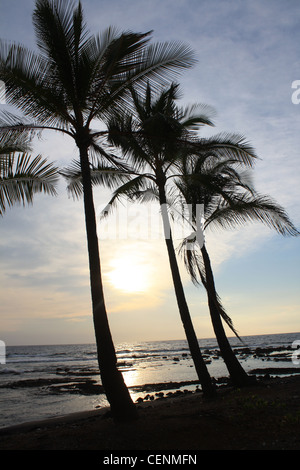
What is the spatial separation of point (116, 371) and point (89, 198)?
4.04m

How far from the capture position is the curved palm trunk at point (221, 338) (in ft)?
37.1

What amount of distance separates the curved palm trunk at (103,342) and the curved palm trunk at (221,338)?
15.8ft

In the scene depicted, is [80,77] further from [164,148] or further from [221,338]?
[221,338]

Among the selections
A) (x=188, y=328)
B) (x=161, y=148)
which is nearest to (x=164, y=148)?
(x=161, y=148)

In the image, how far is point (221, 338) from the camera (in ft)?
38.4

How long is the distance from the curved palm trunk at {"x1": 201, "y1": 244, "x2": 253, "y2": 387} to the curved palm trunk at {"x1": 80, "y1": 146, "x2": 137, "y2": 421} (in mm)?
4807

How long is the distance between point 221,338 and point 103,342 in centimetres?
600

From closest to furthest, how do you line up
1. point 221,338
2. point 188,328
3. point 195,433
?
point 195,433 < point 188,328 < point 221,338

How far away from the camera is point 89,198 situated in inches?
319

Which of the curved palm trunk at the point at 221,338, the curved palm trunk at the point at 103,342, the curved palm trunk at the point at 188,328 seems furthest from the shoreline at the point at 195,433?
the curved palm trunk at the point at 221,338

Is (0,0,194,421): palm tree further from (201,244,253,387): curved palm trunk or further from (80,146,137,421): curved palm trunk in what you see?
(201,244,253,387): curved palm trunk

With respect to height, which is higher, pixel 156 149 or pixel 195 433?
pixel 156 149
